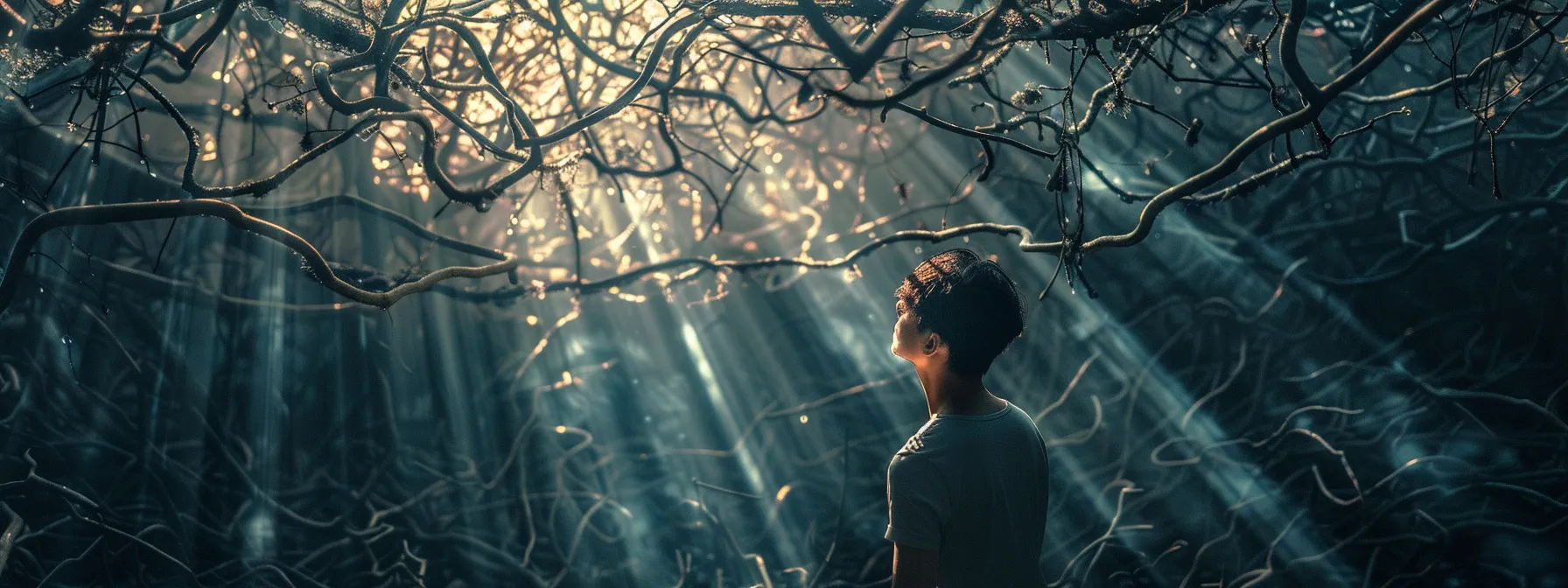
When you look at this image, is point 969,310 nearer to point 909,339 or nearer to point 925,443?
point 909,339

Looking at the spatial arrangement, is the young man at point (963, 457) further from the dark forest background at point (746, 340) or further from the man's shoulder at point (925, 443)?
the dark forest background at point (746, 340)

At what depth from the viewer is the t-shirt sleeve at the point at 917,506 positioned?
117cm

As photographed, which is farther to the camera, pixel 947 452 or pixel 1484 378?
pixel 1484 378

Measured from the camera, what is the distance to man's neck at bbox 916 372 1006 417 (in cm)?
128

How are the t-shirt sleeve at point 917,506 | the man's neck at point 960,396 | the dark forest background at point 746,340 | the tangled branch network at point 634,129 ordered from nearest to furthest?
the t-shirt sleeve at point 917,506 → the man's neck at point 960,396 → the tangled branch network at point 634,129 → the dark forest background at point 746,340

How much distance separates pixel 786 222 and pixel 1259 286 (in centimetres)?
175

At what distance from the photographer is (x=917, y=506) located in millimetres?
1174

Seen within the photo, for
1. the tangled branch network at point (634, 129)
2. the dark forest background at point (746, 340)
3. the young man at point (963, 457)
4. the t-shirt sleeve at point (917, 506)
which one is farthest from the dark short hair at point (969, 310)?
the dark forest background at point (746, 340)

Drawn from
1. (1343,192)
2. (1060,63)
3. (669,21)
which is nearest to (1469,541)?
(1343,192)

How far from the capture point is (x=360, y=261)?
A: 10.9 ft

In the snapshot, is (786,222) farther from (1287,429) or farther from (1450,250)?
(1450,250)

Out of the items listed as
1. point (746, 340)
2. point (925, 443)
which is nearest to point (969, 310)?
point (925, 443)

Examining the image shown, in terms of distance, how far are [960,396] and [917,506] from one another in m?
0.19

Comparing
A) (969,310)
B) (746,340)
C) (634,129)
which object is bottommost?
(969,310)
